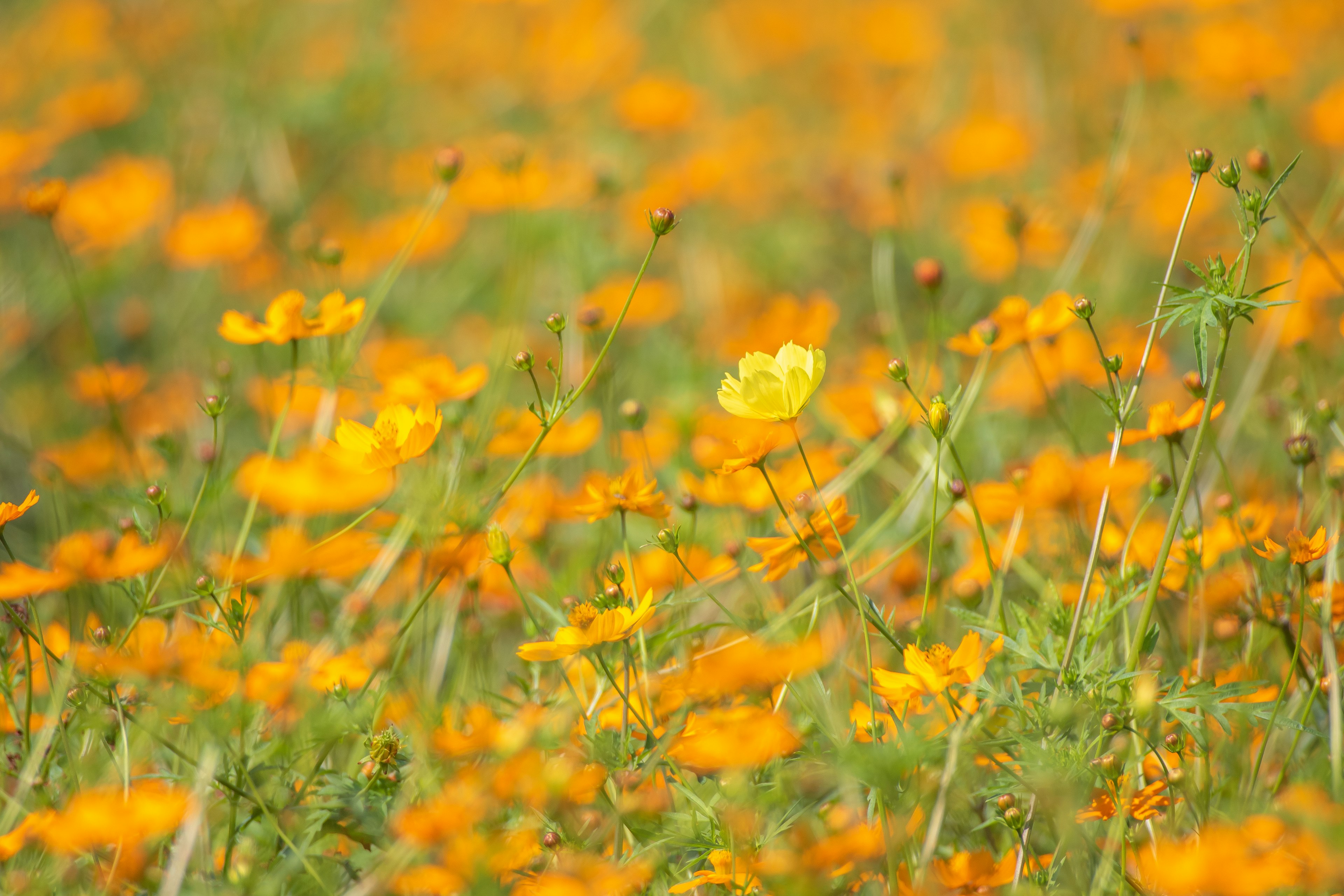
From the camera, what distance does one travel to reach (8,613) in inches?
46.3

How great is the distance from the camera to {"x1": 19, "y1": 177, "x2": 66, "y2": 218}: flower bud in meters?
1.58

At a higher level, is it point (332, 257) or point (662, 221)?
point (662, 221)

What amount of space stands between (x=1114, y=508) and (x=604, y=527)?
773 mm

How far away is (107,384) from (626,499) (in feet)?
3.36

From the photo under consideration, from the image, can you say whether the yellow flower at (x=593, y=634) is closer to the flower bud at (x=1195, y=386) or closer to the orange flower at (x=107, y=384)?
the flower bud at (x=1195, y=386)

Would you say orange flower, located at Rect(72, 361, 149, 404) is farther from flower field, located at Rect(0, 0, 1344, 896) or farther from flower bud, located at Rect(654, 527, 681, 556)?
flower bud, located at Rect(654, 527, 681, 556)

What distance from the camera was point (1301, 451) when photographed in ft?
4.29

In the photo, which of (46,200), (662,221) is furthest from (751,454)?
(46,200)

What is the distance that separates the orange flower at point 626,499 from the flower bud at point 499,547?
105 millimetres

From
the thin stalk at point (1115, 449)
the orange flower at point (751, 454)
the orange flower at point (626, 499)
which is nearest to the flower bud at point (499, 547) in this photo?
the orange flower at point (626, 499)

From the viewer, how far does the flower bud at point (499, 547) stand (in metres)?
1.19

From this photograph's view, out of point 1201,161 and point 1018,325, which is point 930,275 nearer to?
point 1018,325

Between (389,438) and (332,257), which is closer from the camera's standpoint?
(389,438)

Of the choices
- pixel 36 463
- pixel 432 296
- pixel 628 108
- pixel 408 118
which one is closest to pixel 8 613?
pixel 36 463
